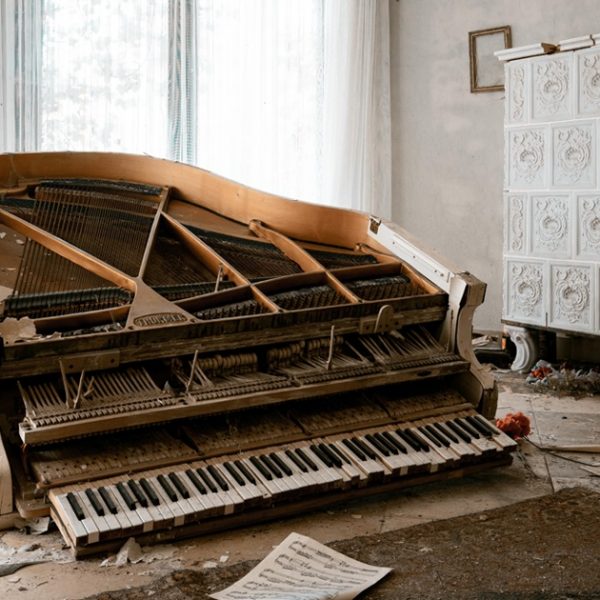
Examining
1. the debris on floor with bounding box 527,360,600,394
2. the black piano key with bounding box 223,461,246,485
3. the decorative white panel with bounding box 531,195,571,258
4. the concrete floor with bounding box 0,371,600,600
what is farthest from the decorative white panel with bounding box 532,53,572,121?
the black piano key with bounding box 223,461,246,485

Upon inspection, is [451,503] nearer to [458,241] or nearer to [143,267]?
[143,267]

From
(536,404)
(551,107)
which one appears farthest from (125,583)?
(551,107)

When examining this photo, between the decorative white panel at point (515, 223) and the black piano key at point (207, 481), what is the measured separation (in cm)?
332

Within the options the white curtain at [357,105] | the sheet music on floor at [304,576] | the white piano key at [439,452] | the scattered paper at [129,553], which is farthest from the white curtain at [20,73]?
the sheet music on floor at [304,576]

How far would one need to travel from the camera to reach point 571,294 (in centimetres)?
548

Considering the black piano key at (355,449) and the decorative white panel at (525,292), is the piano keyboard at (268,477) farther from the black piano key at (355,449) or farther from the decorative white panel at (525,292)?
the decorative white panel at (525,292)

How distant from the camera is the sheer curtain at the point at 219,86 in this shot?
5738mm

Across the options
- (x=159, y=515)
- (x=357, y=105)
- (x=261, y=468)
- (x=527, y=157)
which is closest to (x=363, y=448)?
(x=261, y=468)

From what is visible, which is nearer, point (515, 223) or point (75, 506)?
point (75, 506)

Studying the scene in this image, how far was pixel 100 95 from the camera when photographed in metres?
5.97

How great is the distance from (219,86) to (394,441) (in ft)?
12.7

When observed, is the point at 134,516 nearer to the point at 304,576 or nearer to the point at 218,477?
the point at 218,477

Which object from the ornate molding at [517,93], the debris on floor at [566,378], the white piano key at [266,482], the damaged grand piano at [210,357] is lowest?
the debris on floor at [566,378]

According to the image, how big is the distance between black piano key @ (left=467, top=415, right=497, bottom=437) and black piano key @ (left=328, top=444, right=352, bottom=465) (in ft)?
1.94
